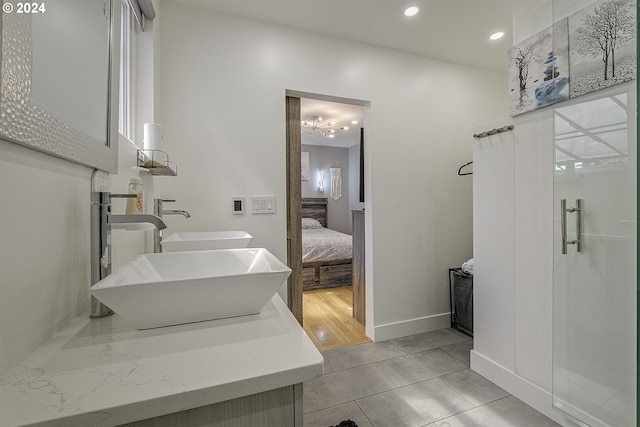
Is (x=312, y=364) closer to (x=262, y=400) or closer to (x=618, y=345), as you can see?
(x=262, y=400)

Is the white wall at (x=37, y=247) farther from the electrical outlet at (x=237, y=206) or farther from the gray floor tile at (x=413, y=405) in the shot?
the gray floor tile at (x=413, y=405)

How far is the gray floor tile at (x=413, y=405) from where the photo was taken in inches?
59.7

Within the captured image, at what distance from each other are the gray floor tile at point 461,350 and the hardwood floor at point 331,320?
2.14ft

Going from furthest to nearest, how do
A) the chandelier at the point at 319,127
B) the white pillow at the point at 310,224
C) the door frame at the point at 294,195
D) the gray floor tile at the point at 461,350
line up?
the white pillow at the point at 310,224 → the chandelier at the point at 319,127 → the door frame at the point at 294,195 → the gray floor tile at the point at 461,350

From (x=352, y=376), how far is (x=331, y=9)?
2523 millimetres

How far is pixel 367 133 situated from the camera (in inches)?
96.4

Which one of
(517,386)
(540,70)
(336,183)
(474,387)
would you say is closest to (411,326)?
(474,387)

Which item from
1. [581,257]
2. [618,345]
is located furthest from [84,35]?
[618,345]

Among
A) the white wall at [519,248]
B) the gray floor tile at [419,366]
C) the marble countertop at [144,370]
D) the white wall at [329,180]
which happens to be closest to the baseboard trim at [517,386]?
the white wall at [519,248]

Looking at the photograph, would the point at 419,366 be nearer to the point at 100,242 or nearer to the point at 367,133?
the point at 367,133

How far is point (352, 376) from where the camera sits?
6.31ft

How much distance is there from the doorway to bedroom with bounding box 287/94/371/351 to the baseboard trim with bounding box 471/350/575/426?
918mm

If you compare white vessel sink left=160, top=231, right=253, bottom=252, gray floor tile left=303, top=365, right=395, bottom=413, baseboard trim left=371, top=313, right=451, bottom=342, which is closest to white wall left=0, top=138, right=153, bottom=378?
white vessel sink left=160, top=231, right=253, bottom=252

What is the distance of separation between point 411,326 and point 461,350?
0.42m
